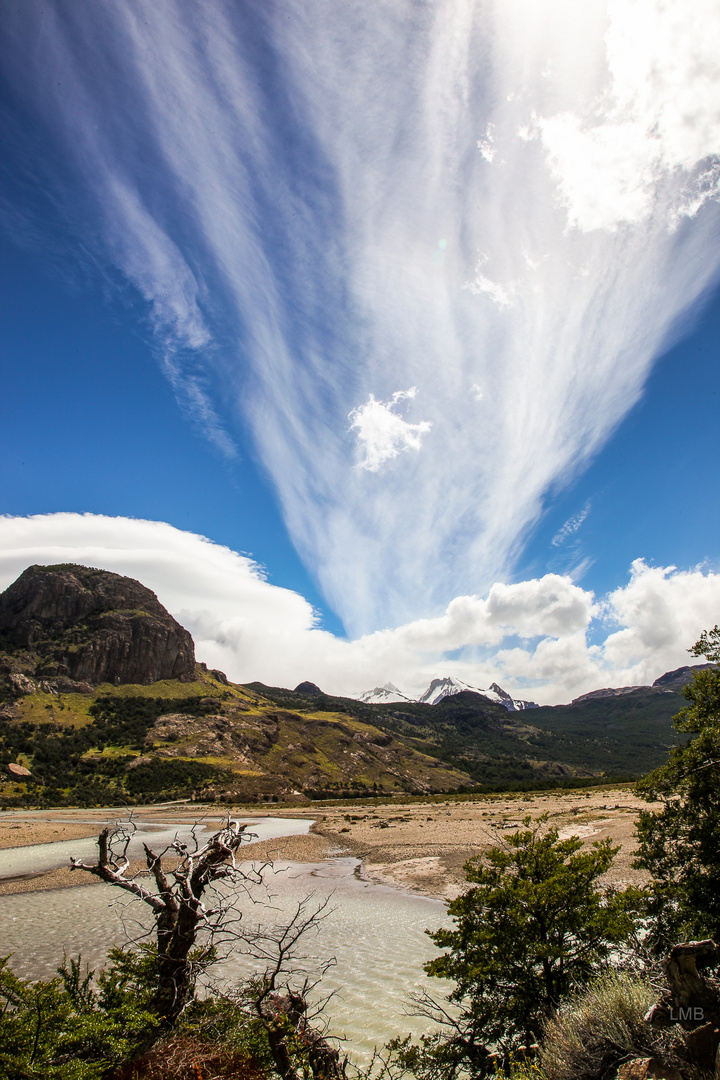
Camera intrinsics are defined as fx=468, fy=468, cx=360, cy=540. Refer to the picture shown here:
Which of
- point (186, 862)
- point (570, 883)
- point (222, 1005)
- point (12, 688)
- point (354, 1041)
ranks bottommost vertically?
point (354, 1041)

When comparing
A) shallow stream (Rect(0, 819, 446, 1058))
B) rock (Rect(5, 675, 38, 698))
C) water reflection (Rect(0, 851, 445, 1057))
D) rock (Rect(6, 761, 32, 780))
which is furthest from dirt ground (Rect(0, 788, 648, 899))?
rock (Rect(5, 675, 38, 698))

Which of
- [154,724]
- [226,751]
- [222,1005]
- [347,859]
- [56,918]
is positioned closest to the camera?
[222,1005]

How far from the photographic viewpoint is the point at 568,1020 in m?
7.23

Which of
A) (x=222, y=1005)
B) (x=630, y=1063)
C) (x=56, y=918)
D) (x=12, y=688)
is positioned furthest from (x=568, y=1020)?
(x=12, y=688)

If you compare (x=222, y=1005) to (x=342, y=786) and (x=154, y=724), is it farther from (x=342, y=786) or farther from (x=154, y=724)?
(x=154, y=724)

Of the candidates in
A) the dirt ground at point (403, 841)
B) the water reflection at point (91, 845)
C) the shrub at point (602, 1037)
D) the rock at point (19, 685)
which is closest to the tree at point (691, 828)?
the shrub at point (602, 1037)

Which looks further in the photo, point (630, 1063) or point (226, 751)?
point (226, 751)

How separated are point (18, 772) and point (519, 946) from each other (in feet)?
462

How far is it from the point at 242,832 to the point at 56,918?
2610cm

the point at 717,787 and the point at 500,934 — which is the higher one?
the point at 717,787

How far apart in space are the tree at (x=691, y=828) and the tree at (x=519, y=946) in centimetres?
113

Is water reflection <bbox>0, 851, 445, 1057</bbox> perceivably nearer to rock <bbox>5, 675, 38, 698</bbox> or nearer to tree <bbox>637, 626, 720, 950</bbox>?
tree <bbox>637, 626, 720, 950</bbox>

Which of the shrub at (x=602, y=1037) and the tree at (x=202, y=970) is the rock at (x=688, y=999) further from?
the tree at (x=202, y=970)

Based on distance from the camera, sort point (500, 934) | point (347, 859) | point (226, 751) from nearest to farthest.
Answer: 1. point (500, 934)
2. point (347, 859)
3. point (226, 751)
